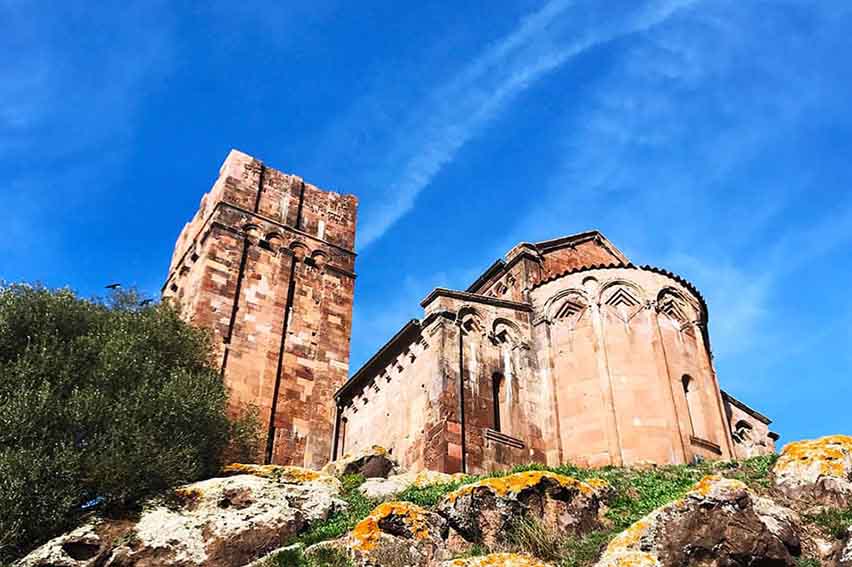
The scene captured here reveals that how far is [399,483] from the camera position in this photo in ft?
62.1

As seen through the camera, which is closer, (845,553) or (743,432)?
(845,553)

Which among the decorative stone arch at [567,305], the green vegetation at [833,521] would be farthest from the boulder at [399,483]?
the green vegetation at [833,521]

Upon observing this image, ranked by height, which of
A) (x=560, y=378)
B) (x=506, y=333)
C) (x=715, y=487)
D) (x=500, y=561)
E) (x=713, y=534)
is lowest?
(x=500, y=561)

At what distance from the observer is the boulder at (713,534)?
34.1ft

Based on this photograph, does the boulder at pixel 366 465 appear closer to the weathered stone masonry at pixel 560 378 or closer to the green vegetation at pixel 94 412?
the weathered stone masonry at pixel 560 378

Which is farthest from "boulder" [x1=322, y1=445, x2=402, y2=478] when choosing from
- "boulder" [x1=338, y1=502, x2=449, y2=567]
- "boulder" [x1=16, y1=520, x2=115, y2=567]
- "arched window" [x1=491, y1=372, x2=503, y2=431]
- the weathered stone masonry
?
"boulder" [x1=338, y1=502, x2=449, y2=567]

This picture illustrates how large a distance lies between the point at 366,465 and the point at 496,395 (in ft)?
13.4

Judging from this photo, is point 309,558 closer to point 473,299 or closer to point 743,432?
point 473,299

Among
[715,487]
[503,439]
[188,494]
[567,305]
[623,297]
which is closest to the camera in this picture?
[715,487]

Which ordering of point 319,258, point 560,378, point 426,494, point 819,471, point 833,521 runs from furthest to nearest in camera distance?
1. point 319,258
2. point 560,378
3. point 426,494
4. point 819,471
5. point 833,521

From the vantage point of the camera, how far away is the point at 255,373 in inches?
1086

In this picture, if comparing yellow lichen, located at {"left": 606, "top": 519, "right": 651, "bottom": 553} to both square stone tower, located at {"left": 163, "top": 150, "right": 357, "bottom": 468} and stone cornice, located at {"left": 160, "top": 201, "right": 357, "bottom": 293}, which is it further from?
stone cornice, located at {"left": 160, "top": 201, "right": 357, "bottom": 293}

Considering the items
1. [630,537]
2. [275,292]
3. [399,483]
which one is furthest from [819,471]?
[275,292]

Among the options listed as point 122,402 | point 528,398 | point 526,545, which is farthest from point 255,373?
point 526,545
